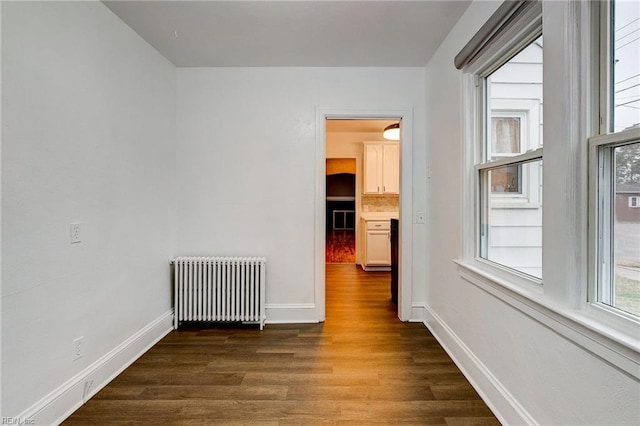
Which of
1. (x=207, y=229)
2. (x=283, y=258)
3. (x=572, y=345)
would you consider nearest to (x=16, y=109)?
(x=207, y=229)

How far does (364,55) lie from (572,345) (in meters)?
2.68

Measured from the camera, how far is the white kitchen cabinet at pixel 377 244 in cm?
557

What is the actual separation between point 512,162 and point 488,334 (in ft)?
3.56

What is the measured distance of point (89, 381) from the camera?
201 cm

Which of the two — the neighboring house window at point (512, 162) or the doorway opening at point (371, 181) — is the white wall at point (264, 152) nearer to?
the neighboring house window at point (512, 162)

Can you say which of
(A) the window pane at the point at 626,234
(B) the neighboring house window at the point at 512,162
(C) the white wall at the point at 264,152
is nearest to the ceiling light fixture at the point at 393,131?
(C) the white wall at the point at 264,152

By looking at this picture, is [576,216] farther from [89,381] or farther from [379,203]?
[379,203]

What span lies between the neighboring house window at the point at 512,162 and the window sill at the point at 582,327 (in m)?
0.15

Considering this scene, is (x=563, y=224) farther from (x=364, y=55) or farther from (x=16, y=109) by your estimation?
(x=16, y=109)

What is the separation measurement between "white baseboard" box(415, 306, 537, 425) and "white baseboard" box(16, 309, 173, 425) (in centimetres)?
254

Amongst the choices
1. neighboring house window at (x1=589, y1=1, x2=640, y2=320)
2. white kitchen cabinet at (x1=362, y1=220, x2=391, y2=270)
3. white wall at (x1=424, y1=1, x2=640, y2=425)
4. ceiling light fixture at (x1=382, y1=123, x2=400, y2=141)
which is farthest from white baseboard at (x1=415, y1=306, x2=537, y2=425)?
ceiling light fixture at (x1=382, y1=123, x2=400, y2=141)

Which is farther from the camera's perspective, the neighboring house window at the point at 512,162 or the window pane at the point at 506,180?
the window pane at the point at 506,180

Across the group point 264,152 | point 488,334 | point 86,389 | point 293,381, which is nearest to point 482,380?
point 488,334

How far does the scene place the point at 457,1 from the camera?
2117 millimetres
